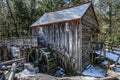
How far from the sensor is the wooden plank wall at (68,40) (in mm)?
12086

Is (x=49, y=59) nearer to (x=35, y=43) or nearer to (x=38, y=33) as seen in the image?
(x=35, y=43)

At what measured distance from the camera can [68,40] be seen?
12.9 metres

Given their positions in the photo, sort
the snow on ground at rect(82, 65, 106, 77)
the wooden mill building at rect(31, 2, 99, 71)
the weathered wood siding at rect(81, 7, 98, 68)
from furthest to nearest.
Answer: the weathered wood siding at rect(81, 7, 98, 68) < the wooden mill building at rect(31, 2, 99, 71) < the snow on ground at rect(82, 65, 106, 77)

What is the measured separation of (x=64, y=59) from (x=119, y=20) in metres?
13.4

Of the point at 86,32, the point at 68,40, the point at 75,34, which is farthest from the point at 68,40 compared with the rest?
the point at 86,32

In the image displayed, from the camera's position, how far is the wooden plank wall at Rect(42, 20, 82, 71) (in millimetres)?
12086

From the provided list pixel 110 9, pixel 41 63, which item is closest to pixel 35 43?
pixel 41 63

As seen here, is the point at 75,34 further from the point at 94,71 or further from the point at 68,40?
the point at 94,71

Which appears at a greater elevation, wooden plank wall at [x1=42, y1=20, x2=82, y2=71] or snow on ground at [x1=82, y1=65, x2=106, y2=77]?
wooden plank wall at [x1=42, y1=20, x2=82, y2=71]

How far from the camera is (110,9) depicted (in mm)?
23453

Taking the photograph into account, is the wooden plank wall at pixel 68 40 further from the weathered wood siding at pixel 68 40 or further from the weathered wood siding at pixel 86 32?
the weathered wood siding at pixel 86 32

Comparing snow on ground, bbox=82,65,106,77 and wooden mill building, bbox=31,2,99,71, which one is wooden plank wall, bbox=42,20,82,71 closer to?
wooden mill building, bbox=31,2,99,71

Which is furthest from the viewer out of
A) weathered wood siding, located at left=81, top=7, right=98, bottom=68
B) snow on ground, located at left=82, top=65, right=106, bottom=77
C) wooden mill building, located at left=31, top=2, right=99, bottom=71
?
weathered wood siding, located at left=81, top=7, right=98, bottom=68

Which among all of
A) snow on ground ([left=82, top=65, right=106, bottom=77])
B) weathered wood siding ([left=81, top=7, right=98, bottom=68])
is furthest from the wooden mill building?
snow on ground ([left=82, top=65, right=106, bottom=77])
